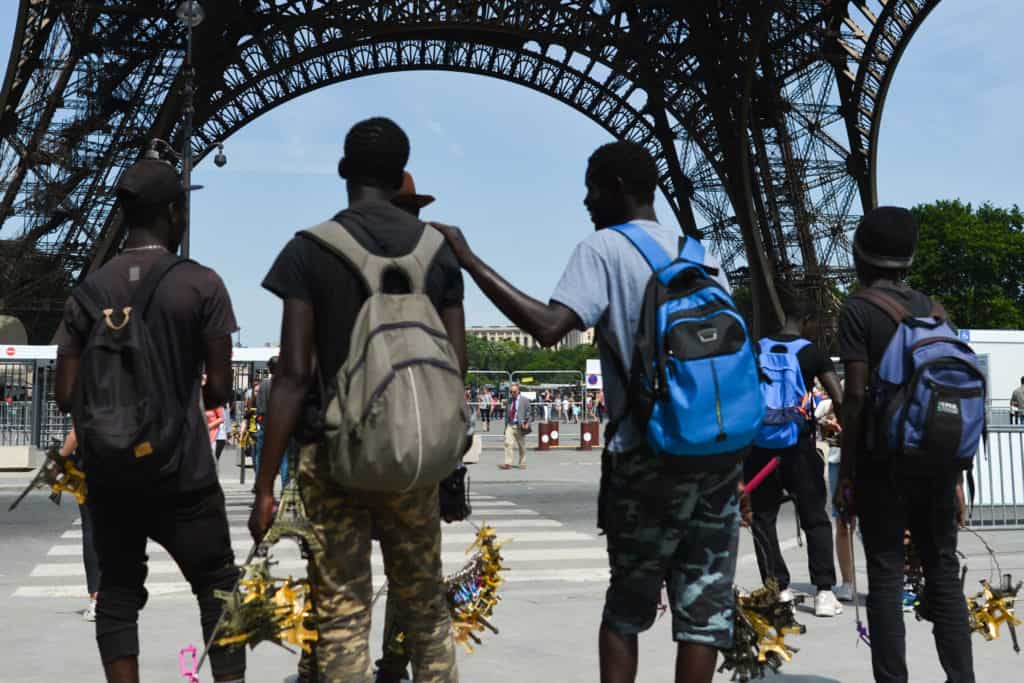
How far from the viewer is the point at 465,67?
3419 cm

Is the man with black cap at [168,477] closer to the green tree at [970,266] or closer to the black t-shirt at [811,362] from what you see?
the black t-shirt at [811,362]

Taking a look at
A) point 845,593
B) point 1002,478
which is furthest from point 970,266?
point 845,593

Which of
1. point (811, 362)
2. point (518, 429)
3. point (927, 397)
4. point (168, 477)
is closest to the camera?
point (168, 477)

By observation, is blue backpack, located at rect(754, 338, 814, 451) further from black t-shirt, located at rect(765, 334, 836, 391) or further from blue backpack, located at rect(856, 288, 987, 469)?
blue backpack, located at rect(856, 288, 987, 469)

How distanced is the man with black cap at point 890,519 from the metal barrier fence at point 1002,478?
6.99 metres

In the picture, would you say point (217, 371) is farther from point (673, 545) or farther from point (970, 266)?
point (970, 266)

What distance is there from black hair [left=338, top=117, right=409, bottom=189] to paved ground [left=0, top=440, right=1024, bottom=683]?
2.10 m

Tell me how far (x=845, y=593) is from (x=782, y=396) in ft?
4.38

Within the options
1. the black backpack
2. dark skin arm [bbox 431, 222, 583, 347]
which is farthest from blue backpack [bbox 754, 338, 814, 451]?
the black backpack

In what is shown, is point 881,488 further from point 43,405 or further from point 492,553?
point 43,405

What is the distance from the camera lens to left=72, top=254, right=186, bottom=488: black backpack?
10.1 ft

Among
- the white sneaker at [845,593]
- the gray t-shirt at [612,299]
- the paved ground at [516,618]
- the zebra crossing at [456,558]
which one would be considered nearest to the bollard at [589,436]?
the zebra crossing at [456,558]

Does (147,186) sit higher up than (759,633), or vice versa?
(147,186)

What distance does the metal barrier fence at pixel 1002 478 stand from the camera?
10.5 m
